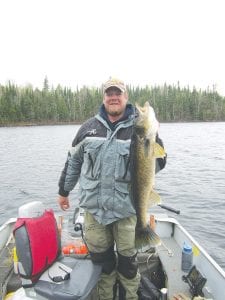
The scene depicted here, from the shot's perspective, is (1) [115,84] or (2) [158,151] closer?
(2) [158,151]

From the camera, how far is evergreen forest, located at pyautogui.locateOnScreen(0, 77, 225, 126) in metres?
94.6

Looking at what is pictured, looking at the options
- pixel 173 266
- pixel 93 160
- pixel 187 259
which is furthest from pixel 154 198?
pixel 173 266

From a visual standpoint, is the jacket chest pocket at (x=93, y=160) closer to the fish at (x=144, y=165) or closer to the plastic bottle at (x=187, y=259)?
the fish at (x=144, y=165)

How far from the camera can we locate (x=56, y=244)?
423cm

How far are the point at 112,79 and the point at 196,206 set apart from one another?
36.4 ft

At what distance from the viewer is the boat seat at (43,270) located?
371cm

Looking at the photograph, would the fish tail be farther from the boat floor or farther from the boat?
the boat floor

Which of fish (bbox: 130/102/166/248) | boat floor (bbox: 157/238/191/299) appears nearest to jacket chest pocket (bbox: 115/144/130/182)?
fish (bbox: 130/102/166/248)

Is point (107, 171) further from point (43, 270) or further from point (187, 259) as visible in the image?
point (187, 259)

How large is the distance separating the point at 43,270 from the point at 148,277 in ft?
6.33

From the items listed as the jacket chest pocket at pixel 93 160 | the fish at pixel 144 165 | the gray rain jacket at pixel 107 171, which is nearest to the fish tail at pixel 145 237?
the fish at pixel 144 165

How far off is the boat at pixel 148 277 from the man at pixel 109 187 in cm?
24

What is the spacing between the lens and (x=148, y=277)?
5.33m

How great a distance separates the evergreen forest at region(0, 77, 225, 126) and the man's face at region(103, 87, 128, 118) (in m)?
90.2
